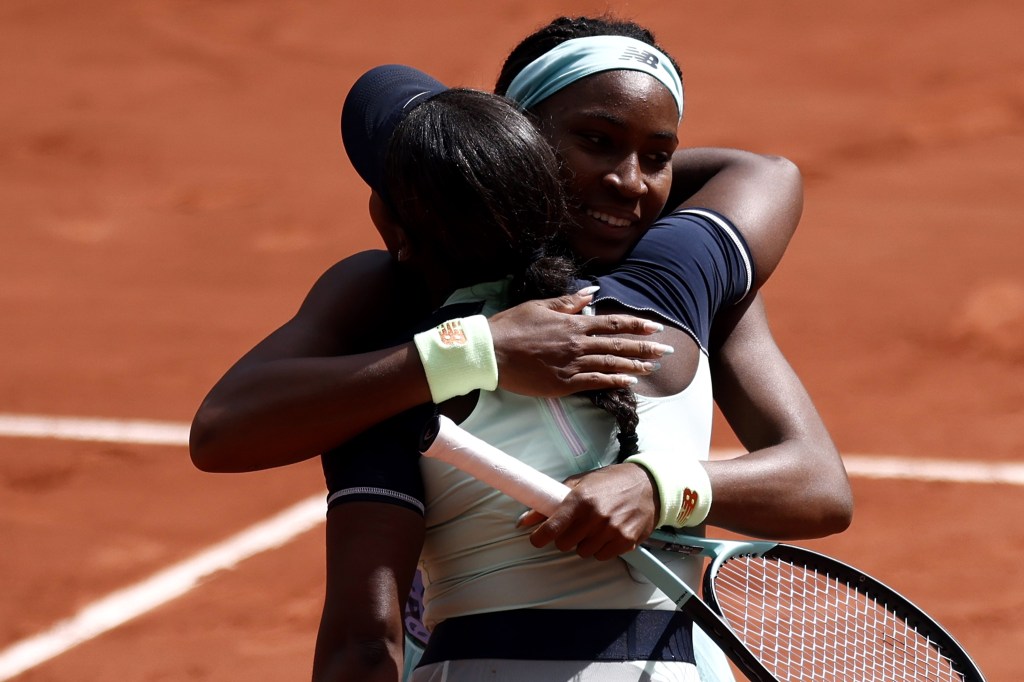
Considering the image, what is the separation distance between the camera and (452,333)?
219 cm

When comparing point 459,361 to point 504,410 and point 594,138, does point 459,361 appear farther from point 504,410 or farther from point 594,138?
point 594,138

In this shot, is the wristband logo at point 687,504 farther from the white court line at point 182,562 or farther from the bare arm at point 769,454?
the white court line at point 182,562

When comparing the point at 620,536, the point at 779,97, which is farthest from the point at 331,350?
the point at 779,97

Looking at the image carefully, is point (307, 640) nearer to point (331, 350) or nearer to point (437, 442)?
point (331, 350)

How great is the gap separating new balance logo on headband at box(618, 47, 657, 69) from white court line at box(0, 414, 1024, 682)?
11.5ft

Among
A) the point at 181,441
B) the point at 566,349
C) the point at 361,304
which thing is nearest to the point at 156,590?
the point at 181,441

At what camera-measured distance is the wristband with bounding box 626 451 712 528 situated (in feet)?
7.16

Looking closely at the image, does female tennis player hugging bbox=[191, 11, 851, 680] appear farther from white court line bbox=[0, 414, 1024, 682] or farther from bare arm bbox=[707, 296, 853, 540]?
white court line bbox=[0, 414, 1024, 682]

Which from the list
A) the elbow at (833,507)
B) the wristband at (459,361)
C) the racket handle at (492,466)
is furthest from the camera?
the elbow at (833,507)

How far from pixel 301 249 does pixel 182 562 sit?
282cm

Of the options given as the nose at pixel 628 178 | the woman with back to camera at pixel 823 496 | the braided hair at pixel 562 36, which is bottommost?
the woman with back to camera at pixel 823 496

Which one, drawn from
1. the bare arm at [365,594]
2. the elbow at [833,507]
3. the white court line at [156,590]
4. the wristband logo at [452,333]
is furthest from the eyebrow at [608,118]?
the white court line at [156,590]

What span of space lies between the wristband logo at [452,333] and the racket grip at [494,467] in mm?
128

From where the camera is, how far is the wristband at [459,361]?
2.16 meters
